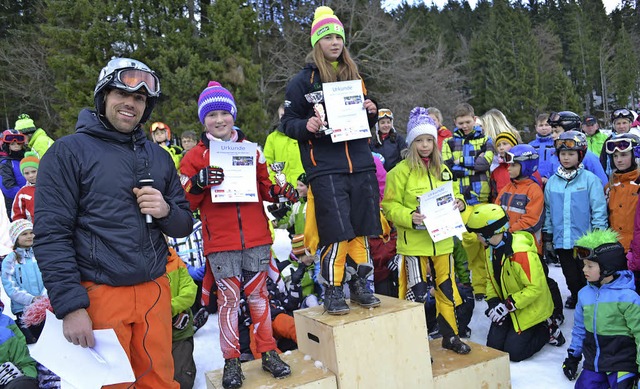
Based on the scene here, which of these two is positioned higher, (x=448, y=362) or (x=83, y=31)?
(x=83, y=31)

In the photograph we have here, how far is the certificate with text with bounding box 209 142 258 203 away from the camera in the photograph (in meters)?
3.31

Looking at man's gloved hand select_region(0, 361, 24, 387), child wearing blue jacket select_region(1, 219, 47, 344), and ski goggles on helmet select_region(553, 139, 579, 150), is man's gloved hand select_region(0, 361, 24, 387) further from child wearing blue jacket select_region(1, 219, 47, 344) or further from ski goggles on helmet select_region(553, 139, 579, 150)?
ski goggles on helmet select_region(553, 139, 579, 150)

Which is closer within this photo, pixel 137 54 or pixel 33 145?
pixel 33 145

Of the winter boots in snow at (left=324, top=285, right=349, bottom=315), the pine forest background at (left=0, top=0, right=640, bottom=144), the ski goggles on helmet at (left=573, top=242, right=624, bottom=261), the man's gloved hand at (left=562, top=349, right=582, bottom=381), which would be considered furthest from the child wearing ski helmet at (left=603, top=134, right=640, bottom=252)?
the pine forest background at (left=0, top=0, right=640, bottom=144)

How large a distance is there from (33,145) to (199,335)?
5.89m

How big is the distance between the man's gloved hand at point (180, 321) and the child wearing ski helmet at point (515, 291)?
2.77 m

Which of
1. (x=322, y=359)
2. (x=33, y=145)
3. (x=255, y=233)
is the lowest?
(x=322, y=359)

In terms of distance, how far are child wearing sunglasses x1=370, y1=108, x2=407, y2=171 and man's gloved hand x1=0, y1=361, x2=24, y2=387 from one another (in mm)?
4726

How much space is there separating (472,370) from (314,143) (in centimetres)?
205

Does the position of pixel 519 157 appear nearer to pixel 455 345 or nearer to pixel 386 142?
pixel 386 142

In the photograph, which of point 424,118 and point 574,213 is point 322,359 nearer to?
point 424,118

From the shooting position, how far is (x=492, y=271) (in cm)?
478

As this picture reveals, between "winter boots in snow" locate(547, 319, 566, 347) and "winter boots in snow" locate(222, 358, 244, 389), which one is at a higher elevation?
"winter boots in snow" locate(222, 358, 244, 389)

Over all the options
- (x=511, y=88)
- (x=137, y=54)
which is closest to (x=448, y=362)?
(x=137, y=54)
